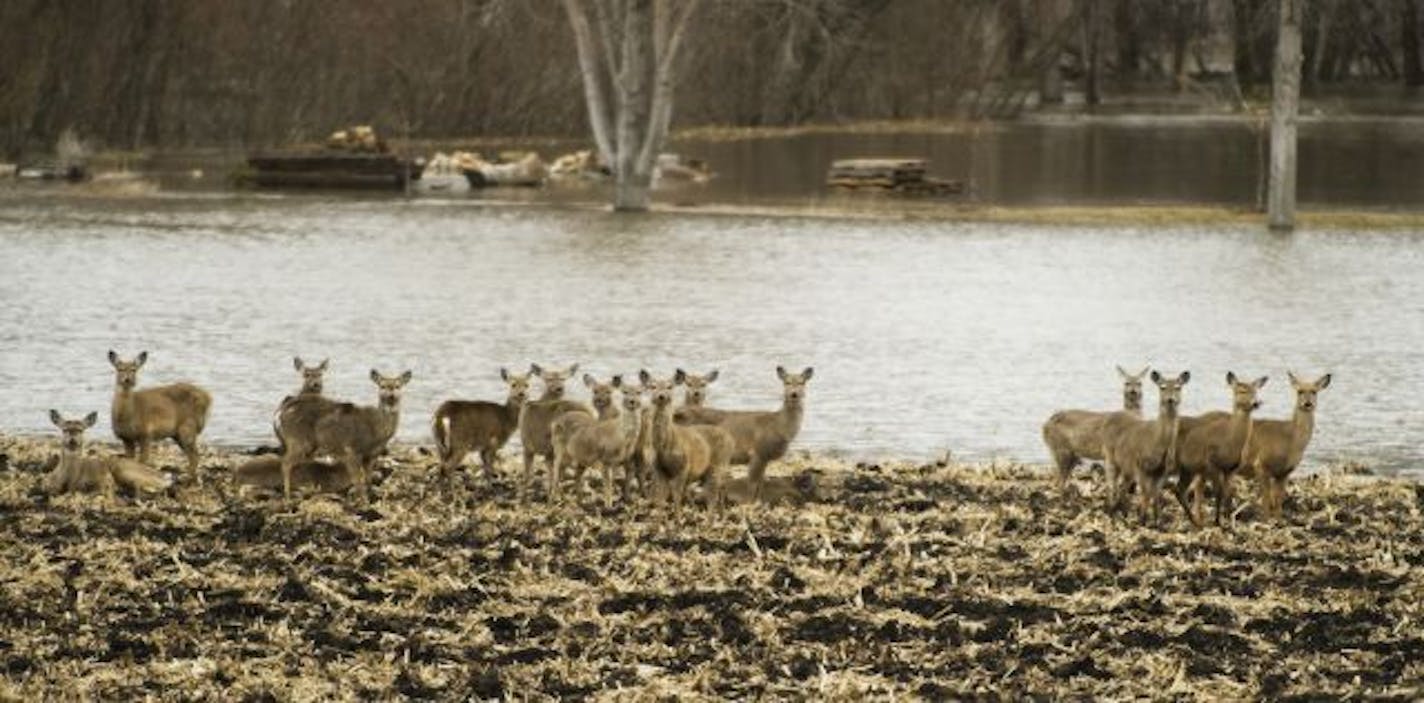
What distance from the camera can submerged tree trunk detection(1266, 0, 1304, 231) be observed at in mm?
44000

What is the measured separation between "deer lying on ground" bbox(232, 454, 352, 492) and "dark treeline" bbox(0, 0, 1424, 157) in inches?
1299

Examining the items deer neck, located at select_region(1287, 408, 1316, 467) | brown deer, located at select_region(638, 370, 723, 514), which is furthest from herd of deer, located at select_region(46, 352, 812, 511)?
deer neck, located at select_region(1287, 408, 1316, 467)

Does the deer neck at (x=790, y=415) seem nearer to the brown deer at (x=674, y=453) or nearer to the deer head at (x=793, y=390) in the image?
the deer head at (x=793, y=390)

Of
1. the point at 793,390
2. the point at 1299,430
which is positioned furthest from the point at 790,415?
the point at 1299,430

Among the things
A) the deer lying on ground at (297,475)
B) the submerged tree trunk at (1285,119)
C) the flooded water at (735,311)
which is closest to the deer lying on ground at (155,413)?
the deer lying on ground at (297,475)

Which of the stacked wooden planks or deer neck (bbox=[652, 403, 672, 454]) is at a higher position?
deer neck (bbox=[652, 403, 672, 454])

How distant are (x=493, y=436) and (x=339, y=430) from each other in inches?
50.1

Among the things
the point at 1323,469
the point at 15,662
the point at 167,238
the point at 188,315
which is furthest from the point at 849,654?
the point at 167,238

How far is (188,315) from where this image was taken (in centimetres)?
3100

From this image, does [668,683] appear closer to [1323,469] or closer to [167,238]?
[1323,469]

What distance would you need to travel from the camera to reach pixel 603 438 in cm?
1652

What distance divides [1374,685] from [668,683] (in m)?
3.03

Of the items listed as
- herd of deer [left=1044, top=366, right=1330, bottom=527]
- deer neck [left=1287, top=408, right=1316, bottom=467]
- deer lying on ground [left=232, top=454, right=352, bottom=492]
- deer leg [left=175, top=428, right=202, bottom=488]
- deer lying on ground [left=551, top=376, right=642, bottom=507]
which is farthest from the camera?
deer leg [left=175, top=428, right=202, bottom=488]

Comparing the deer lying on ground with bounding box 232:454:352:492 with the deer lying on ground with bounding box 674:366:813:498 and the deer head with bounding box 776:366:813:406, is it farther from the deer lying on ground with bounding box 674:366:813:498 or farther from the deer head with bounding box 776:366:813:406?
the deer head with bounding box 776:366:813:406
